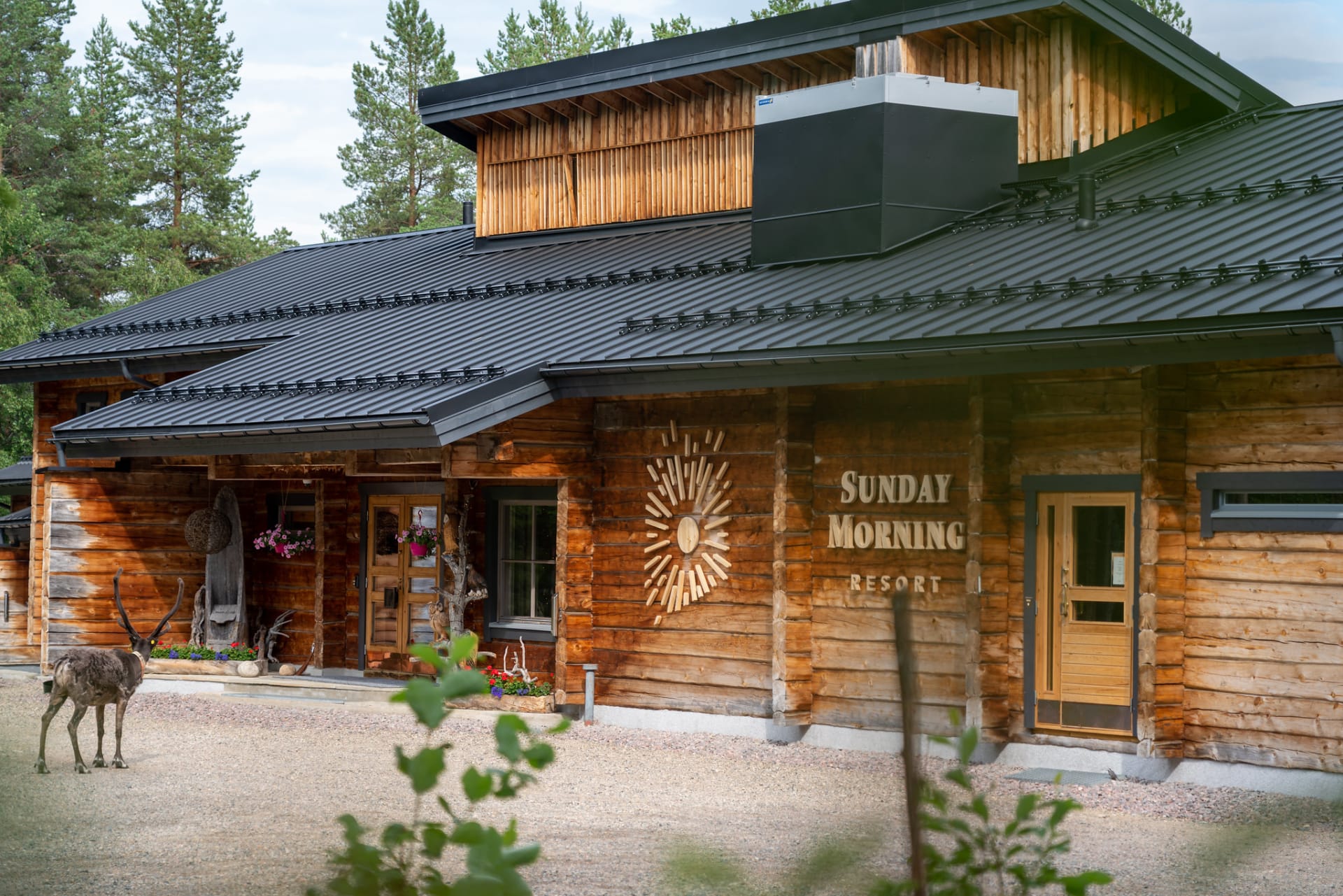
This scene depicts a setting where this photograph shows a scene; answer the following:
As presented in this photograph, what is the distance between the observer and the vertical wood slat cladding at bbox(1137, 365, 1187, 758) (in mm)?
9531

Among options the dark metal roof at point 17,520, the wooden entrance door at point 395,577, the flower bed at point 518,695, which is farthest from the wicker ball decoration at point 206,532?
the flower bed at point 518,695

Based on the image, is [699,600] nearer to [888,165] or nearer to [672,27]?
[888,165]

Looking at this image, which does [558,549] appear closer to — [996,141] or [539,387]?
[539,387]

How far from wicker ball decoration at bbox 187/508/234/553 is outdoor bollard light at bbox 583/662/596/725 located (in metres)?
5.75

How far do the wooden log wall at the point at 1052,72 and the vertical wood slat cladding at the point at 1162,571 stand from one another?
13.9ft

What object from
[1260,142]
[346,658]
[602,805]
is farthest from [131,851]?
[1260,142]

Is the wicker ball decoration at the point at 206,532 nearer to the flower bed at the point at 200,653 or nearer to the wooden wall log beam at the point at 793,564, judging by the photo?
the flower bed at the point at 200,653

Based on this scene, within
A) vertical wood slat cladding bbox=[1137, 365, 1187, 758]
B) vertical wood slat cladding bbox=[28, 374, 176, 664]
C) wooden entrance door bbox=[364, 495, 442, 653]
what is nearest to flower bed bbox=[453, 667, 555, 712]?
wooden entrance door bbox=[364, 495, 442, 653]

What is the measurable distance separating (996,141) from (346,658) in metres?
8.87

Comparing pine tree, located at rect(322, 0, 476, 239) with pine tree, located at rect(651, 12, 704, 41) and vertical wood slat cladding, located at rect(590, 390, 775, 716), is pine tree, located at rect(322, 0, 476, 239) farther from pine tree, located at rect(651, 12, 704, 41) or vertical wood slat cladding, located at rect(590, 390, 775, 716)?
vertical wood slat cladding, located at rect(590, 390, 775, 716)

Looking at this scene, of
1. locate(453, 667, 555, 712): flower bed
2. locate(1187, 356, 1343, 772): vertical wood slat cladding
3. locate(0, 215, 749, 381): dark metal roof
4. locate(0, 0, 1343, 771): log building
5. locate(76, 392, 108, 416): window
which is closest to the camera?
locate(1187, 356, 1343, 772): vertical wood slat cladding

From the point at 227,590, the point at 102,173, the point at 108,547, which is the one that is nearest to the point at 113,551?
the point at 108,547

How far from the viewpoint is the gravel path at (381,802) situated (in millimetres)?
6168

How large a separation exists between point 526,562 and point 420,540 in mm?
1291
